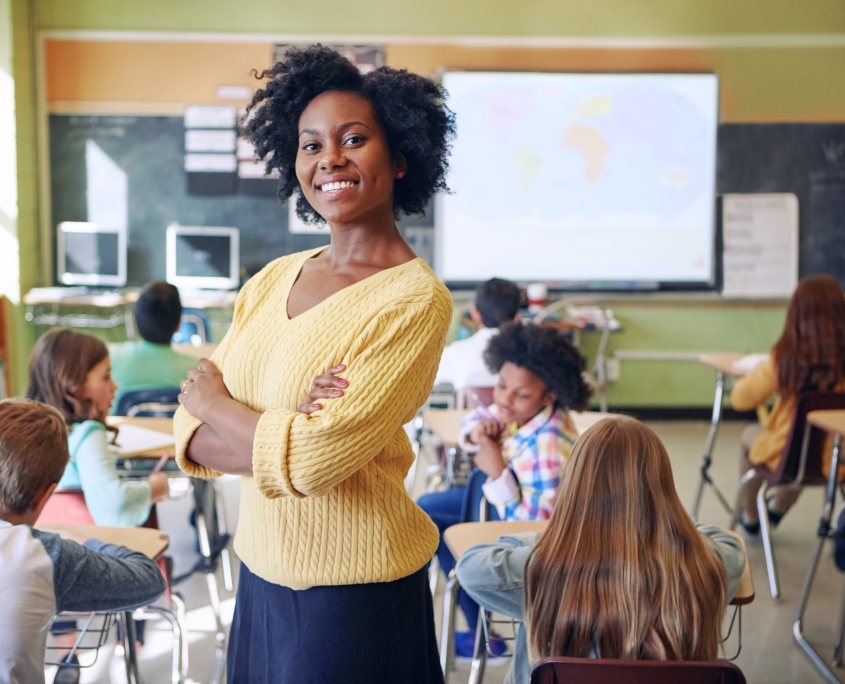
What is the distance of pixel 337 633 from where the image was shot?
1139 mm

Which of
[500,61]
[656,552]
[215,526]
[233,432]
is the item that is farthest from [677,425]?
[233,432]

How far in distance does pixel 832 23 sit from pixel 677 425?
2.92m

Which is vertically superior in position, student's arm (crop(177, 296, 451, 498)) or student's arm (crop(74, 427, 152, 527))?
student's arm (crop(177, 296, 451, 498))

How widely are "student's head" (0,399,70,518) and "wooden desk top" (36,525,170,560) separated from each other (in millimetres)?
296

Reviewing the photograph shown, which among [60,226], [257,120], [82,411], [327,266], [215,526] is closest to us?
[327,266]

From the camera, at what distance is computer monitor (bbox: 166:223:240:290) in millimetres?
5738

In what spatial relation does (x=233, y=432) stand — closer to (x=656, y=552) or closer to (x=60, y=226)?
(x=656, y=552)

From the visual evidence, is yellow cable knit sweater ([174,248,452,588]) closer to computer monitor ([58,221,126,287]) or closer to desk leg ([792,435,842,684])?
desk leg ([792,435,842,684])

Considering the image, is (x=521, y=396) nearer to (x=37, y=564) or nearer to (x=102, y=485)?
(x=102, y=485)

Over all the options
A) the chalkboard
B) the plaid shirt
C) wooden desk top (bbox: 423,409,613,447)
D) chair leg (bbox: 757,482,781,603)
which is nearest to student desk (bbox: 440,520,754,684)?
the plaid shirt

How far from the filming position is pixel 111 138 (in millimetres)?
5785

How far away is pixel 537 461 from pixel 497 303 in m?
1.36

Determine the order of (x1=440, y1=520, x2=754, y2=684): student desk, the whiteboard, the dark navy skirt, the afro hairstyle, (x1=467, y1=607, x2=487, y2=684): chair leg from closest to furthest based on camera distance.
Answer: the dark navy skirt
(x1=440, y1=520, x2=754, y2=684): student desk
(x1=467, y1=607, x2=487, y2=684): chair leg
the afro hairstyle
the whiteboard

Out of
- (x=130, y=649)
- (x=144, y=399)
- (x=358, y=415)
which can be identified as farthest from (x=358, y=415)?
(x=144, y=399)
